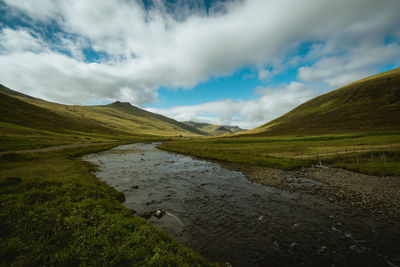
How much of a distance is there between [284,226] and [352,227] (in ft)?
20.1

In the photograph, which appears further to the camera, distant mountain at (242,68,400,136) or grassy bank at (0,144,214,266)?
distant mountain at (242,68,400,136)

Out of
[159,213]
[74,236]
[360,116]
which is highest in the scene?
[360,116]

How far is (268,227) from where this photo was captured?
47.6 feet

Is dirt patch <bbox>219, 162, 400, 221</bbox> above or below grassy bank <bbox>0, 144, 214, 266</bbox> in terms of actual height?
below

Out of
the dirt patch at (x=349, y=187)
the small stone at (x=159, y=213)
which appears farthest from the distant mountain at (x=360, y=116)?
the small stone at (x=159, y=213)

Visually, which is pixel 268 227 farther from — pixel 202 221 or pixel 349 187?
pixel 349 187

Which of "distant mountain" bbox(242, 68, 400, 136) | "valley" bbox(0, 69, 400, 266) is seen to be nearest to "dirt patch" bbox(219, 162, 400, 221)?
"valley" bbox(0, 69, 400, 266)

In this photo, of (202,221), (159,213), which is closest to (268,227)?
(202,221)

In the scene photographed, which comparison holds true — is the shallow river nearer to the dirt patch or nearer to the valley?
the valley

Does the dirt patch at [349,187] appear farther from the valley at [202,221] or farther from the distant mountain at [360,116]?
the distant mountain at [360,116]

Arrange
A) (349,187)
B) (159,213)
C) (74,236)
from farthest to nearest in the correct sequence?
(349,187), (159,213), (74,236)

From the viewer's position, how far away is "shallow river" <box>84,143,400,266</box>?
11.2m

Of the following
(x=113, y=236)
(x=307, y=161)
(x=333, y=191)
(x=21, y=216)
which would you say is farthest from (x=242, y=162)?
(x=21, y=216)

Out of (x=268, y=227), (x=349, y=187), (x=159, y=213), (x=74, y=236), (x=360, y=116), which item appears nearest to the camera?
(x=74, y=236)
